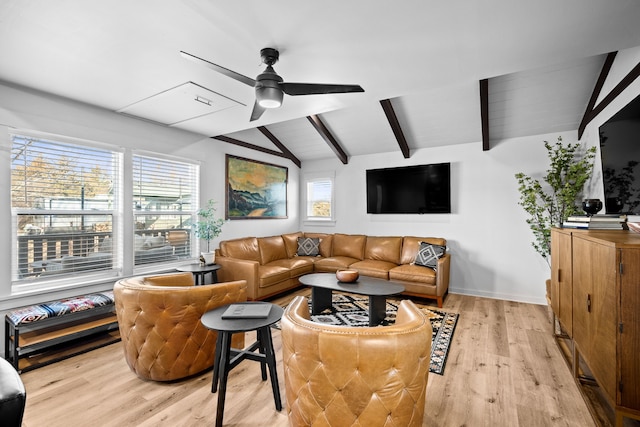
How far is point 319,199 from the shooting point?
633 centimetres

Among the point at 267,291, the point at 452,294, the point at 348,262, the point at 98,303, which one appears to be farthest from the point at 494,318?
the point at 98,303

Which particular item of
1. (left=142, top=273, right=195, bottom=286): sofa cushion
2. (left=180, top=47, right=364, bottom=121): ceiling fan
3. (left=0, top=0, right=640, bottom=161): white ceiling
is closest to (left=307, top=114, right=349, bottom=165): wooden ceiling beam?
(left=0, top=0, right=640, bottom=161): white ceiling

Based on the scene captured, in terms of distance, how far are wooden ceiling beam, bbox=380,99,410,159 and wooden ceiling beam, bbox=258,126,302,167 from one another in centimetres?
225

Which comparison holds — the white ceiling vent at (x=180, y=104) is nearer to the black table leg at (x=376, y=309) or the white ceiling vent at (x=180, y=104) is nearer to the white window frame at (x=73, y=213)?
the white window frame at (x=73, y=213)

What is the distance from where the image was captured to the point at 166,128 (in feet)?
13.2

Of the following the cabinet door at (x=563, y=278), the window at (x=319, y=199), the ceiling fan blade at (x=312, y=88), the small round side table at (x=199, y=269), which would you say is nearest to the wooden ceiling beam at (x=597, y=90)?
the cabinet door at (x=563, y=278)

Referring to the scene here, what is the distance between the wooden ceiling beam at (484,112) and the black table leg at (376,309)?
270cm

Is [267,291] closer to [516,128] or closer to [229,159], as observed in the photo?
[229,159]

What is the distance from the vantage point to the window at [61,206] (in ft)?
9.31

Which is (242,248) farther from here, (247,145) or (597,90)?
(597,90)

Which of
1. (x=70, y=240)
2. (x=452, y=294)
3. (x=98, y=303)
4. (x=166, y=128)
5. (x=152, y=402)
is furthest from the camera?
(x=452, y=294)

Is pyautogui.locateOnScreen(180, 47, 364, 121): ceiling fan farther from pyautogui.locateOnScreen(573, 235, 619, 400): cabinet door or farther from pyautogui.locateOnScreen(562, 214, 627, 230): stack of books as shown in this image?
Answer: pyautogui.locateOnScreen(562, 214, 627, 230): stack of books

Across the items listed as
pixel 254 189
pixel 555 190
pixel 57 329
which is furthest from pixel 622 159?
pixel 57 329

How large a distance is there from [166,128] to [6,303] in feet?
8.19
